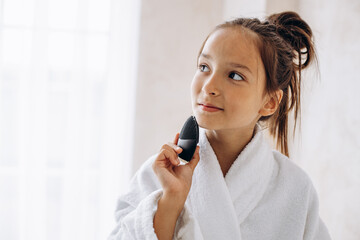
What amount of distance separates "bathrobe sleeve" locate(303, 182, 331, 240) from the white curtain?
0.97 metres

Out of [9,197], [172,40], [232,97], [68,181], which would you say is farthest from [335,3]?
[9,197]

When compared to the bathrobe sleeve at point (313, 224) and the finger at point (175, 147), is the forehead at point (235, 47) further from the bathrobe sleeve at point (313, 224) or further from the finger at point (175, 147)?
the bathrobe sleeve at point (313, 224)

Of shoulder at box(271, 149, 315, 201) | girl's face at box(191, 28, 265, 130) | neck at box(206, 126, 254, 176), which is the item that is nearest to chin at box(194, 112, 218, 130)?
girl's face at box(191, 28, 265, 130)

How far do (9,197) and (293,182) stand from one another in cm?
129

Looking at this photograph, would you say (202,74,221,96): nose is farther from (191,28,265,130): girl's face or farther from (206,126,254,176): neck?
(206,126,254,176): neck

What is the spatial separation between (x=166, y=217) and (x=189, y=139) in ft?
0.59

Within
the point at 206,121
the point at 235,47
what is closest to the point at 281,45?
the point at 235,47

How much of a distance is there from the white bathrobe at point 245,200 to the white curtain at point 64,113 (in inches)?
30.5

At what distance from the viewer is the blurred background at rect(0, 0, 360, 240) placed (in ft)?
5.24

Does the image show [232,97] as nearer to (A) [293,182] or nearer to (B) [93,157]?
(A) [293,182]

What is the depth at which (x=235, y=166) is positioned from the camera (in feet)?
2.98

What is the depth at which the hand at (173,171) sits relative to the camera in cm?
81

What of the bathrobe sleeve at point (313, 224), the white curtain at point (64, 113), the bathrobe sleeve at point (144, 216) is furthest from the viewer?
the white curtain at point (64, 113)

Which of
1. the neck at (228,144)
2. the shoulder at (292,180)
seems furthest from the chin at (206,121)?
the shoulder at (292,180)
